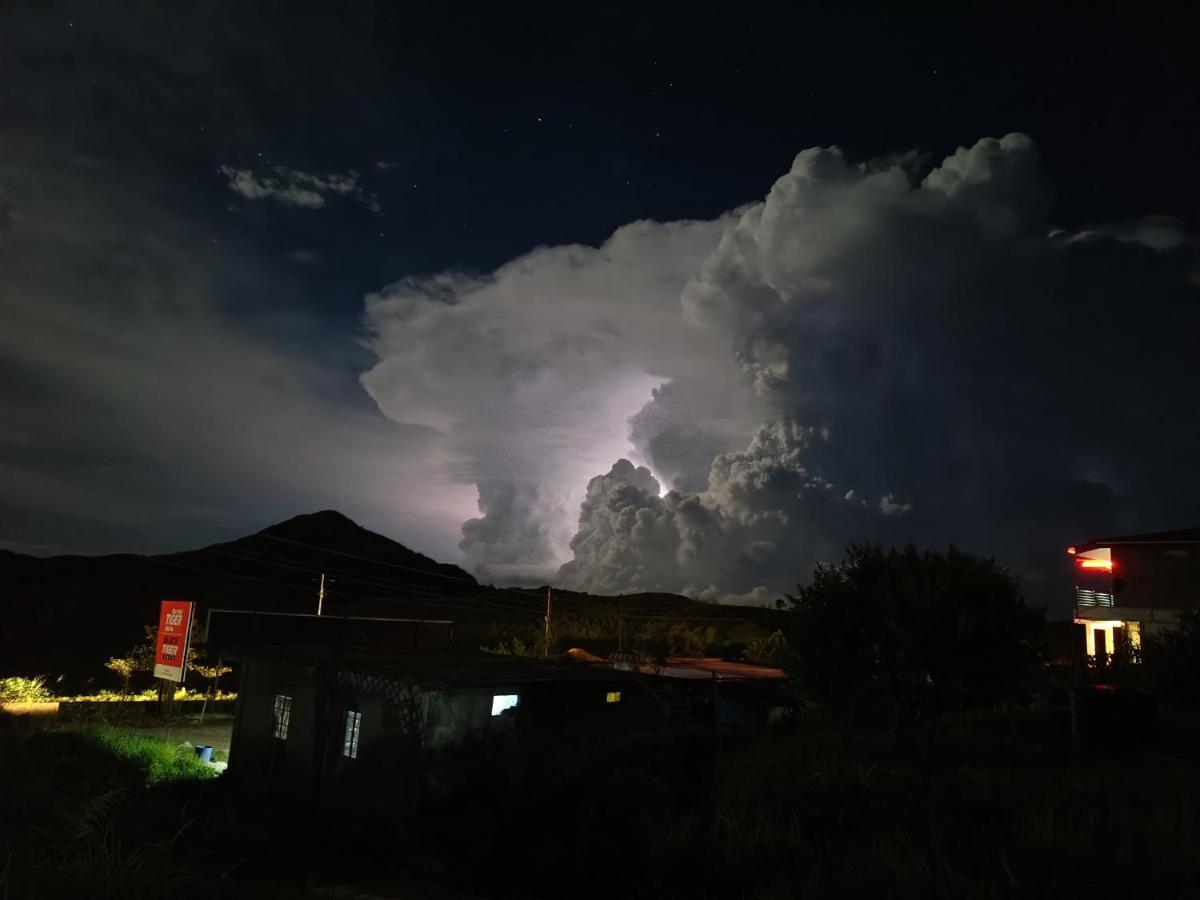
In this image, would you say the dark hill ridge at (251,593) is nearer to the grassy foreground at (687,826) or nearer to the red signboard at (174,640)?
the red signboard at (174,640)

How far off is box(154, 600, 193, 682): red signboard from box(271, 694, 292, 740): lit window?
848cm

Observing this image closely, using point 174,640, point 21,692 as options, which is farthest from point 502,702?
point 21,692

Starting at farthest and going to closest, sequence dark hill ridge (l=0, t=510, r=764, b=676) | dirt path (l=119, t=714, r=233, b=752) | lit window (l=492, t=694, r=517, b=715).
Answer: dark hill ridge (l=0, t=510, r=764, b=676) → dirt path (l=119, t=714, r=233, b=752) → lit window (l=492, t=694, r=517, b=715)

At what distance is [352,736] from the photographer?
20.0m

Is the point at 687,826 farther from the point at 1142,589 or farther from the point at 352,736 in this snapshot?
the point at 1142,589

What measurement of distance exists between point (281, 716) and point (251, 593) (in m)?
84.0

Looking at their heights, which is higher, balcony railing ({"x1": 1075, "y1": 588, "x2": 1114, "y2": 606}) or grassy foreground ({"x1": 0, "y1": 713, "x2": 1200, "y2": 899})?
balcony railing ({"x1": 1075, "y1": 588, "x2": 1114, "y2": 606})

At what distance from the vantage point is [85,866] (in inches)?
276

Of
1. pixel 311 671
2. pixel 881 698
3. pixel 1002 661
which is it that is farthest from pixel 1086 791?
pixel 311 671

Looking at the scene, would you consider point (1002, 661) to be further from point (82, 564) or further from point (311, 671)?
point (82, 564)

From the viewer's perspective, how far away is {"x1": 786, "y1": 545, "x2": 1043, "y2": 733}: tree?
15.6m

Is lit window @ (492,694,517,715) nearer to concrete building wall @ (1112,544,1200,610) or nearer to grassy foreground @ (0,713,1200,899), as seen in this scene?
grassy foreground @ (0,713,1200,899)

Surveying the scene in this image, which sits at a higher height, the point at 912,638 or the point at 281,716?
the point at 912,638

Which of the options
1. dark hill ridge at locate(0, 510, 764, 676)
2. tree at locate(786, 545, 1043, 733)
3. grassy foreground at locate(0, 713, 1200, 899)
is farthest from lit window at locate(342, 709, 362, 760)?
dark hill ridge at locate(0, 510, 764, 676)
